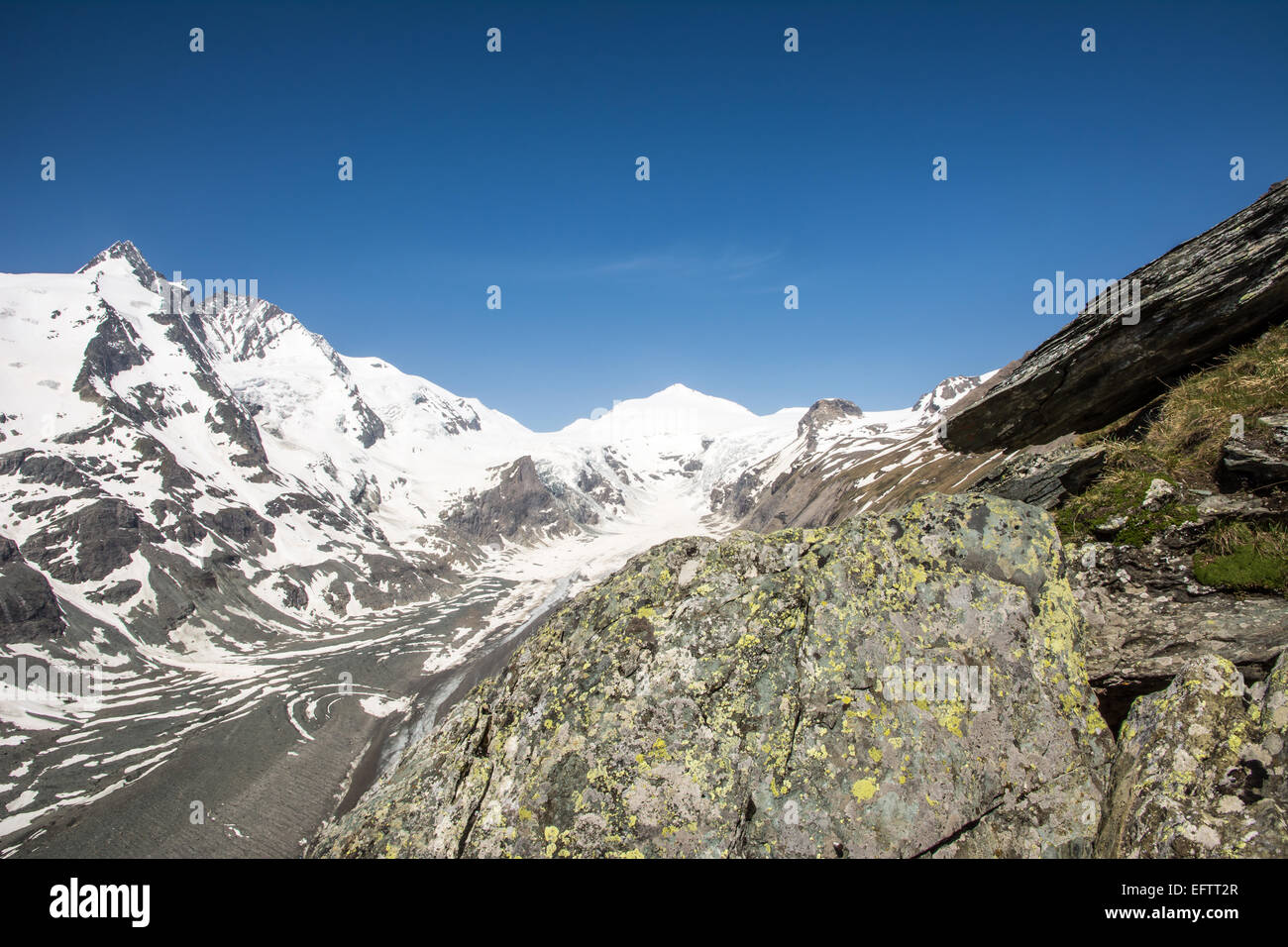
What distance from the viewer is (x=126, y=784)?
79.9 m

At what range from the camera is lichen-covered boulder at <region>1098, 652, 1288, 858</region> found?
5.60m

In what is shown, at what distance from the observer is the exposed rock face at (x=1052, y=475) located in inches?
465

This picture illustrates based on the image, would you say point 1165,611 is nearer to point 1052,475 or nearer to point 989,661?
point 989,661

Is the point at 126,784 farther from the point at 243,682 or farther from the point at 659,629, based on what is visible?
the point at 659,629

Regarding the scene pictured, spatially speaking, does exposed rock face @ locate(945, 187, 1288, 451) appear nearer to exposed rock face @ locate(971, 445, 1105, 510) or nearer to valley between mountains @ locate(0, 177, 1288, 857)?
valley between mountains @ locate(0, 177, 1288, 857)

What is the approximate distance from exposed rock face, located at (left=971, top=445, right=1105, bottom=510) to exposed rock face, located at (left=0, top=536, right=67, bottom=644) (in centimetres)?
18476

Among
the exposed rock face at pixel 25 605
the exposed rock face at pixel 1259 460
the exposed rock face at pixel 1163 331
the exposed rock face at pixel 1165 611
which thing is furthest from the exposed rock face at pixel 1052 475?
the exposed rock face at pixel 25 605

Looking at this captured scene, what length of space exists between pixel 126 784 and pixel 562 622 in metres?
110

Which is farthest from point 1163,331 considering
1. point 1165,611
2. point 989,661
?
point 989,661

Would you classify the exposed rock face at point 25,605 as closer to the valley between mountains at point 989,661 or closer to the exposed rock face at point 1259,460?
the valley between mountains at point 989,661

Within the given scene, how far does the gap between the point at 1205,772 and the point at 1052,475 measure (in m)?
7.69

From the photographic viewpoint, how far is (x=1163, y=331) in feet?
46.1

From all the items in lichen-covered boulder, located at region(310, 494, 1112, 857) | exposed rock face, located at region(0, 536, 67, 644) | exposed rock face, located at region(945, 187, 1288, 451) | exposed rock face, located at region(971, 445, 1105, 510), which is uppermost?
exposed rock face, located at region(945, 187, 1288, 451)

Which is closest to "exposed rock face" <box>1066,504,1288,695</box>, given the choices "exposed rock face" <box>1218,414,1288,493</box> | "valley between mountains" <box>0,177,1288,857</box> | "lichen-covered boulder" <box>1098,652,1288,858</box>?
"valley between mountains" <box>0,177,1288,857</box>
